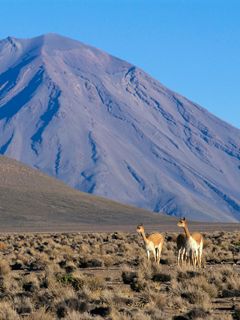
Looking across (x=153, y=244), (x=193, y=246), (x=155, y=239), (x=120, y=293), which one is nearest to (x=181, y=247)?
(x=193, y=246)

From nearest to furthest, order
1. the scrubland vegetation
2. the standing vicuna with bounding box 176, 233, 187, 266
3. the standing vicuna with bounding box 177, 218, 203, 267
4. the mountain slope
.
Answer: the scrubland vegetation, the standing vicuna with bounding box 177, 218, 203, 267, the standing vicuna with bounding box 176, 233, 187, 266, the mountain slope

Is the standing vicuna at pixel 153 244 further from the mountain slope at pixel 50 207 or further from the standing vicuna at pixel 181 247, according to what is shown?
the mountain slope at pixel 50 207

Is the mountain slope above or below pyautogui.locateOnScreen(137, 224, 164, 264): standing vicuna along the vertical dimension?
above

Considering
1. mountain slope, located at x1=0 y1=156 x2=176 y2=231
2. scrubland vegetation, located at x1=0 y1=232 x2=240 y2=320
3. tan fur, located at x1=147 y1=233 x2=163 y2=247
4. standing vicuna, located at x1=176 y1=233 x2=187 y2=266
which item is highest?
mountain slope, located at x1=0 y1=156 x2=176 y2=231

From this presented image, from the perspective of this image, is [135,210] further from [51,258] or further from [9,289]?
[9,289]

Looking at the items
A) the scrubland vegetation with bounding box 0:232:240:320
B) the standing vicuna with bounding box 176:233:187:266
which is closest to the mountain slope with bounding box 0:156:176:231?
the standing vicuna with bounding box 176:233:187:266

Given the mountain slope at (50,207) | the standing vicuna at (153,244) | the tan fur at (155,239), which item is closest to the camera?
the standing vicuna at (153,244)

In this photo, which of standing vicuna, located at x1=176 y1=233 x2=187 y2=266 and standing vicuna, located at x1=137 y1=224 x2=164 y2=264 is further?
standing vicuna, located at x1=137 y1=224 x2=164 y2=264

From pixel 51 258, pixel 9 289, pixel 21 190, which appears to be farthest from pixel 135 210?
pixel 9 289

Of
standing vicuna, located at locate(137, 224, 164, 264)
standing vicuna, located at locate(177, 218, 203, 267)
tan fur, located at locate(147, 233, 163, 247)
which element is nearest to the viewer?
standing vicuna, located at locate(177, 218, 203, 267)

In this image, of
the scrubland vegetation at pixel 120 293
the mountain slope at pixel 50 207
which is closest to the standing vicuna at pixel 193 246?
the scrubland vegetation at pixel 120 293

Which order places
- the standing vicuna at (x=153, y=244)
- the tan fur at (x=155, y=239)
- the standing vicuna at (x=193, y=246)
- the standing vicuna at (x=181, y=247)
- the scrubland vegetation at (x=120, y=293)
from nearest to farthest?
the scrubland vegetation at (x=120, y=293)
the standing vicuna at (x=193, y=246)
the standing vicuna at (x=181, y=247)
the standing vicuna at (x=153, y=244)
the tan fur at (x=155, y=239)

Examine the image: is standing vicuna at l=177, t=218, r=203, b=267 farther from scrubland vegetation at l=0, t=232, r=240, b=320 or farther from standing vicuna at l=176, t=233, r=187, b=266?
scrubland vegetation at l=0, t=232, r=240, b=320

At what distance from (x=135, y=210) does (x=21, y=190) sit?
1906 centimetres
